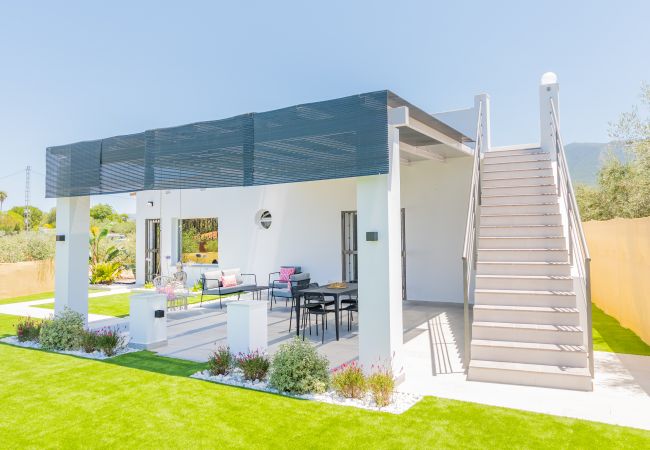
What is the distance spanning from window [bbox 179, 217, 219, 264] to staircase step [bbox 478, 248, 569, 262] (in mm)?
11931

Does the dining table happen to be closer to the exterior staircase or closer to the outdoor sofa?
the exterior staircase

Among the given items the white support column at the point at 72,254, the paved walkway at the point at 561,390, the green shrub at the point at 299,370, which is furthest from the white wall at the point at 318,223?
the green shrub at the point at 299,370

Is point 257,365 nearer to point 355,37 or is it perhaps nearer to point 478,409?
Answer: point 478,409

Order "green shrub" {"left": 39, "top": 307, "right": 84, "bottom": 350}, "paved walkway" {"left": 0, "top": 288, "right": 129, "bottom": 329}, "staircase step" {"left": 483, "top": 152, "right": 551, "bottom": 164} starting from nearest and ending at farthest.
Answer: "green shrub" {"left": 39, "top": 307, "right": 84, "bottom": 350}
"staircase step" {"left": 483, "top": 152, "right": 551, "bottom": 164}
"paved walkway" {"left": 0, "top": 288, "right": 129, "bottom": 329}

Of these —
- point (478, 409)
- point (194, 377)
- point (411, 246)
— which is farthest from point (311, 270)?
point (478, 409)

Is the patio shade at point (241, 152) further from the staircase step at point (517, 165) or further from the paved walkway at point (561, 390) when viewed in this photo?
the staircase step at point (517, 165)

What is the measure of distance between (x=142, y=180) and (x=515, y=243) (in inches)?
250

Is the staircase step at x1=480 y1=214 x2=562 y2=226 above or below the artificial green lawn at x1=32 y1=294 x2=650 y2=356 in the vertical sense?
above

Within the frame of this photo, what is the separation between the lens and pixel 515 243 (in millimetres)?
6984

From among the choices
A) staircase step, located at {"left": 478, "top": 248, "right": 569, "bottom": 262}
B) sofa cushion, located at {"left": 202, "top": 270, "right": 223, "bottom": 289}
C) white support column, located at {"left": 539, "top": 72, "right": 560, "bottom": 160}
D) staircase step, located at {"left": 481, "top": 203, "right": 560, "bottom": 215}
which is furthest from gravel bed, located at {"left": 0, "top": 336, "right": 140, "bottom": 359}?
white support column, located at {"left": 539, "top": 72, "right": 560, "bottom": 160}

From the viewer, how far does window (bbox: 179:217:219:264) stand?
16.9 m

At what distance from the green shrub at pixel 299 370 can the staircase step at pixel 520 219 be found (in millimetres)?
3938

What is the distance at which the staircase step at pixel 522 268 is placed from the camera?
6324mm

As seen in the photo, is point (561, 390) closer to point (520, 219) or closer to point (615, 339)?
point (520, 219)
